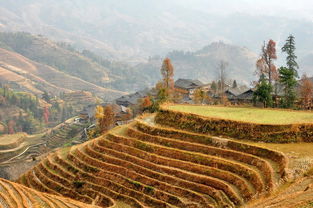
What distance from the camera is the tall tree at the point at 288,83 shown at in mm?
35781

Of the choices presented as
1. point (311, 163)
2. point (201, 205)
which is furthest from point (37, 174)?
point (311, 163)

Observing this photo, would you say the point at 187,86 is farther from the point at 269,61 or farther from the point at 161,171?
the point at 161,171

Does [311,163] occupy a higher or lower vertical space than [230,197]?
higher

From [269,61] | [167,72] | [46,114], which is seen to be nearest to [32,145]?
[46,114]

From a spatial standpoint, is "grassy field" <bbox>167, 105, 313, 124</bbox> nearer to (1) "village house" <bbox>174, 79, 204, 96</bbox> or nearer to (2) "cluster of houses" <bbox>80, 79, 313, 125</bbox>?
(2) "cluster of houses" <bbox>80, 79, 313, 125</bbox>

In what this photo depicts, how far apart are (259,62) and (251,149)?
2005 cm

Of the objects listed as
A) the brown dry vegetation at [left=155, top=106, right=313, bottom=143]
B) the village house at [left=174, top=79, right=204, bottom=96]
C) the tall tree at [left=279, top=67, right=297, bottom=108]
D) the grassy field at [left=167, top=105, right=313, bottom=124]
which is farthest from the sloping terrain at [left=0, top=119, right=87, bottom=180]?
the brown dry vegetation at [left=155, top=106, right=313, bottom=143]

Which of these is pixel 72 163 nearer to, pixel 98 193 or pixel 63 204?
pixel 98 193

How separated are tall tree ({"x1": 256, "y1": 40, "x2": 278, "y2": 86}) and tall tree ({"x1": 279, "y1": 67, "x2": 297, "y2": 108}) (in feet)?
9.18

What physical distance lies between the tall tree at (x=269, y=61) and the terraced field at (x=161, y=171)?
1712 centimetres

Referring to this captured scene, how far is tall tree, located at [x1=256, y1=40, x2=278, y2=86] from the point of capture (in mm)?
39031

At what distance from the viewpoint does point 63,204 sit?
2048cm

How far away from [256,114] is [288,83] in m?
9.73

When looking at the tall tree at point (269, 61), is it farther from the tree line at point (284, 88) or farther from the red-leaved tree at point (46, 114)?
the red-leaved tree at point (46, 114)
